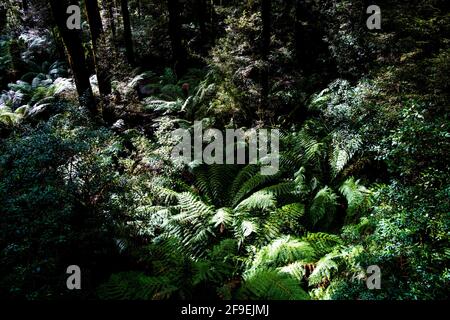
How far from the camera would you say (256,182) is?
5863mm

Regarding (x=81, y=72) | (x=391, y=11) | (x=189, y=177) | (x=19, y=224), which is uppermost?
(x=391, y=11)

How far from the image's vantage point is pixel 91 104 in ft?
25.3

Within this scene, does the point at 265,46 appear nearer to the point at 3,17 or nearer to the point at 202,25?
the point at 202,25

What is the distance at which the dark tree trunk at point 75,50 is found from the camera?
6.70m

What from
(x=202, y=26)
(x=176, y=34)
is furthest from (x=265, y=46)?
(x=202, y=26)

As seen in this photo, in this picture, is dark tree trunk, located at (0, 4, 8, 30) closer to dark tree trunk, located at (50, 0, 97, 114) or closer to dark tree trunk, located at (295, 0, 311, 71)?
dark tree trunk, located at (50, 0, 97, 114)

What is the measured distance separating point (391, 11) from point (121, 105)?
6.84 m

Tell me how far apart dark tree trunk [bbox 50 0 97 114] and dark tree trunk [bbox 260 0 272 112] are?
3831 mm

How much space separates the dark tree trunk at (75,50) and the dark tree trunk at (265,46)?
3831 millimetres

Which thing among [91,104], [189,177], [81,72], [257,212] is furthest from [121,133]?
[257,212]

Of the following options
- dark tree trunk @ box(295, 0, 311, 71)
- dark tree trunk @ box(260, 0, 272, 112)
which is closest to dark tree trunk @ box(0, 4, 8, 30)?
dark tree trunk @ box(295, 0, 311, 71)

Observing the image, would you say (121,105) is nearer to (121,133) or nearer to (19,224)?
(121,133)
